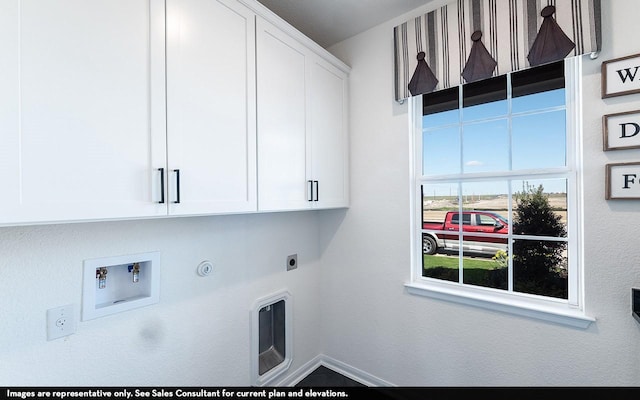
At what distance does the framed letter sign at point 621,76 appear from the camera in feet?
4.03

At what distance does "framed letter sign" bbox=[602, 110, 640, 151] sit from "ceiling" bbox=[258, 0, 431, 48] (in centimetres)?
124

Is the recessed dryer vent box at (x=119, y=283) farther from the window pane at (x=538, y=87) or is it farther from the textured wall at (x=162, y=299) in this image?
the window pane at (x=538, y=87)

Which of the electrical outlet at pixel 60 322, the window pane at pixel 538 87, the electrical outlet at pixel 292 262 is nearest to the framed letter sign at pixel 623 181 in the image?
the window pane at pixel 538 87

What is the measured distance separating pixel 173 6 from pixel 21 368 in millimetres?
1510

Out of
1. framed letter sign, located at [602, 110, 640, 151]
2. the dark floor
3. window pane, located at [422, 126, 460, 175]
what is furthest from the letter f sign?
the dark floor

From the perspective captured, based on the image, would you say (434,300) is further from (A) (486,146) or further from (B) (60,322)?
(B) (60,322)

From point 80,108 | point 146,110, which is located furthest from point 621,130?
point 80,108

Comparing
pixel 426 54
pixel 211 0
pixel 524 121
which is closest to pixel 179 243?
pixel 211 0

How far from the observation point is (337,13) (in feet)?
6.15

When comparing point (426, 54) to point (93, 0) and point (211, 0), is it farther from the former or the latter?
point (93, 0)

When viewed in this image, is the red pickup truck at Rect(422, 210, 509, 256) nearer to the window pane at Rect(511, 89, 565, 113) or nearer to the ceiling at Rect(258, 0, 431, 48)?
the window pane at Rect(511, 89, 565, 113)

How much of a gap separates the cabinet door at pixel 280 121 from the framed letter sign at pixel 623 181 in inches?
59.3

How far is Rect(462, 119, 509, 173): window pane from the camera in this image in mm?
1653

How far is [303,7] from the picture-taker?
182 cm
